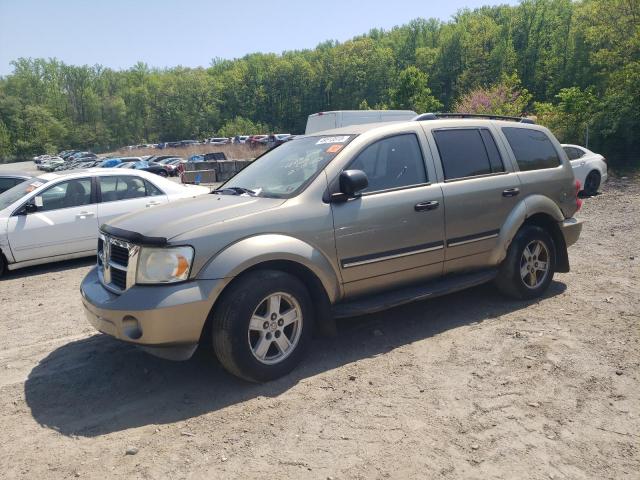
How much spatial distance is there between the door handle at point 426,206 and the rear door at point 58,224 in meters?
5.85

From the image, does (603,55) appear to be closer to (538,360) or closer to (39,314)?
(538,360)

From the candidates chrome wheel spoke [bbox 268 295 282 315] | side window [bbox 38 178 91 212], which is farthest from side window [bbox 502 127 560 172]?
side window [bbox 38 178 91 212]

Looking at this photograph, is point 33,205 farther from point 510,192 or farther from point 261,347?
point 510,192

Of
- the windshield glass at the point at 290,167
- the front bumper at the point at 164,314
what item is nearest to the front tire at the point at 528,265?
the windshield glass at the point at 290,167

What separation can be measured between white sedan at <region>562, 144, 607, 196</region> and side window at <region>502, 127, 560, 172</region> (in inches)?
379

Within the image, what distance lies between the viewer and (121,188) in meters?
8.75

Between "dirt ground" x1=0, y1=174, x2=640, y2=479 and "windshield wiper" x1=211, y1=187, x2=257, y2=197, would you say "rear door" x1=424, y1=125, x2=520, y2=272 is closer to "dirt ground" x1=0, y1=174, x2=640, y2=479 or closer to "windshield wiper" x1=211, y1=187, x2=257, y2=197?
"dirt ground" x1=0, y1=174, x2=640, y2=479

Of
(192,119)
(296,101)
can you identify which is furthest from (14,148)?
(296,101)

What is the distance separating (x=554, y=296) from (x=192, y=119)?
125 m

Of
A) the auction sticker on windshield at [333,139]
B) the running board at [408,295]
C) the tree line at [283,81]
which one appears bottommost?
the running board at [408,295]

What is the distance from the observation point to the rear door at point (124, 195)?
8.52m

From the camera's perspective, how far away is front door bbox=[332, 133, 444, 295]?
425cm

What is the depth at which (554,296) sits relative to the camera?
5.77 m

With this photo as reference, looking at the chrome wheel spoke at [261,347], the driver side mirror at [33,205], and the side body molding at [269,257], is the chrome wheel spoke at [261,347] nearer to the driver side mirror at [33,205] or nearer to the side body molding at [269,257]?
the side body molding at [269,257]
